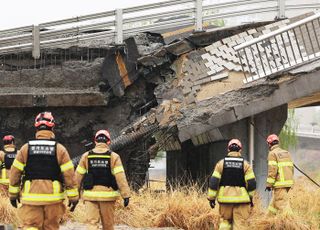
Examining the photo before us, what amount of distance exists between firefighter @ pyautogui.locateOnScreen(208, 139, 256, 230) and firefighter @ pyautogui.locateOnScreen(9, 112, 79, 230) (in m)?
2.70

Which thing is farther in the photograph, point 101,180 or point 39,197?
point 101,180

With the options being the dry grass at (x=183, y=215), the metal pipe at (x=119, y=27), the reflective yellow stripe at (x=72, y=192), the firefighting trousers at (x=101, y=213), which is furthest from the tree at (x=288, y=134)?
the reflective yellow stripe at (x=72, y=192)

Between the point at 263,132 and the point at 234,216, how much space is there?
4.01 meters

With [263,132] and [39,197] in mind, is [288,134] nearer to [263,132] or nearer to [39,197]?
[263,132]

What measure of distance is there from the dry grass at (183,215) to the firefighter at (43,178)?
107 inches

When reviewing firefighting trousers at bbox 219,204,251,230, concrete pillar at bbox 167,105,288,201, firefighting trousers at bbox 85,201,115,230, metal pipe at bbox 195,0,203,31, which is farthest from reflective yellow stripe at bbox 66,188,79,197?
metal pipe at bbox 195,0,203,31

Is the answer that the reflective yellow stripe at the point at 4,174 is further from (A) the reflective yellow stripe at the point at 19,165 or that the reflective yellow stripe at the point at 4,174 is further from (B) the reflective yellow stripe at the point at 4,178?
(A) the reflective yellow stripe at the point at 19,165

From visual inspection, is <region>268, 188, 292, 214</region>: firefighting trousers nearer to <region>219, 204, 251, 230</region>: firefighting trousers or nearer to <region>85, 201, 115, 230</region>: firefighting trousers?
<region>219, 204, 251, 230</region>: firefighting trousers

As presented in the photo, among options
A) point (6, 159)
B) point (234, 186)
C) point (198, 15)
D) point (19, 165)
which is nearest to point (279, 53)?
point (198, 15)

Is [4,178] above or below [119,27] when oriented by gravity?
below

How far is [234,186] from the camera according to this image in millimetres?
9508

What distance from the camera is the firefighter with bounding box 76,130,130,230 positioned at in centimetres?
873

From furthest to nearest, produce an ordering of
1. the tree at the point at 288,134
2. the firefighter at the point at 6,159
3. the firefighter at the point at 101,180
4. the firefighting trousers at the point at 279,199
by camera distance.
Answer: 1. the tree at the point at 288,134
2. the firefighter at the point at 6,159
3. the firefighting trousers at the point at 279,199
4. the firefighter at the point at 101,180

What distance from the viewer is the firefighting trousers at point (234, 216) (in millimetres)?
9523
